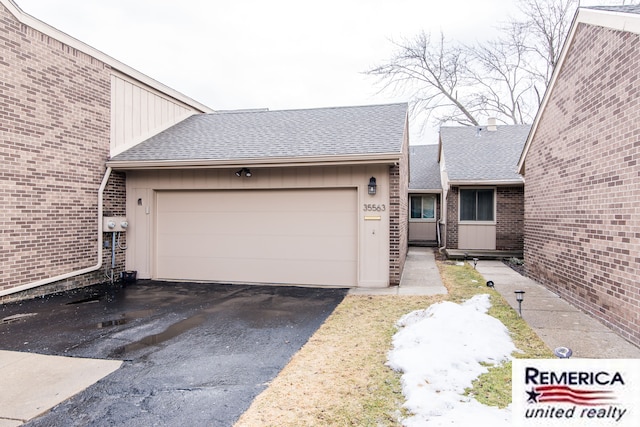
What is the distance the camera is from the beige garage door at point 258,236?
27.5 ft

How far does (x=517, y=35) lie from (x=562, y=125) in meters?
19.0

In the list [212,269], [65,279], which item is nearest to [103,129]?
[65,279]

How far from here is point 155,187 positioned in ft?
30.0

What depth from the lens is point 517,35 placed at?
22.4m

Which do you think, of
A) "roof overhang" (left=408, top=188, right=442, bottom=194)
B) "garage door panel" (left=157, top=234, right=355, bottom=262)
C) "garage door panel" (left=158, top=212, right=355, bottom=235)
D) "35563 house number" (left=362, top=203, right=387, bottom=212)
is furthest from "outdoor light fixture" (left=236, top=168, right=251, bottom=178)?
"roof overhang" (left=408, top=188, right=442, bottom=194)

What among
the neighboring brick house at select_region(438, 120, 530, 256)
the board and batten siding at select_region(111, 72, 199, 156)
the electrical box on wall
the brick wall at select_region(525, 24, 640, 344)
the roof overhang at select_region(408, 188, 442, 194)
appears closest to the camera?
the brick wall at select_region(525, 24, 640, 344)

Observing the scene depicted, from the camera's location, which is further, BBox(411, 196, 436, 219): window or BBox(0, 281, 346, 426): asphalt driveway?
BBox(411, 196, 436, 219): window

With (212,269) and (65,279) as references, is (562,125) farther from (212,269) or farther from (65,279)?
(65,279)

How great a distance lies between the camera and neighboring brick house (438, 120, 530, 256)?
42.8 feet

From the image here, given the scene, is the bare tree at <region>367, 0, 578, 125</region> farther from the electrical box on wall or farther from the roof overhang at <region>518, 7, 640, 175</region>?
the electrical box on wall

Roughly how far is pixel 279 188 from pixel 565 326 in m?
5.89

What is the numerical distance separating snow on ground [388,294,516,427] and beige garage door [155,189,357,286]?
3.14 metres

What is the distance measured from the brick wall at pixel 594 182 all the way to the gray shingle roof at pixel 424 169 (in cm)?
898

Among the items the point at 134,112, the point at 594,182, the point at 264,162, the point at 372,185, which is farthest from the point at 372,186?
the point at 134,112
